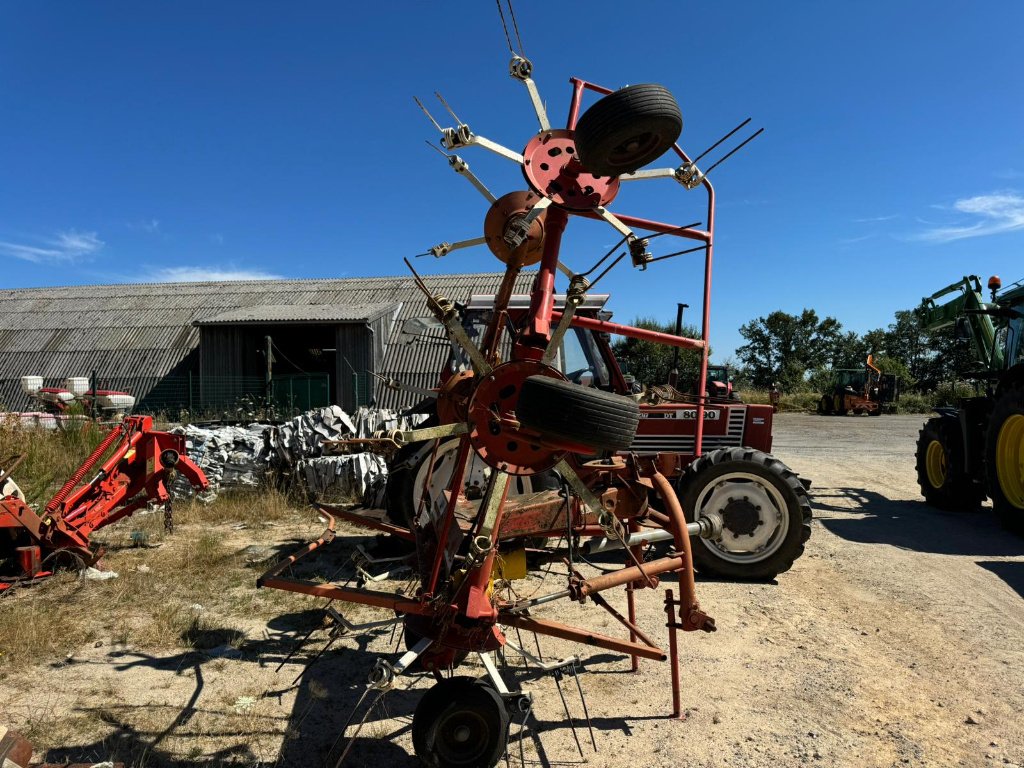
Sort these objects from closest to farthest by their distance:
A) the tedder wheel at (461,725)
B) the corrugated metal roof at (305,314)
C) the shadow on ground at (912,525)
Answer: the tedder wheel at (461,725)
the shadow on ground at (912,525)
the corrugated metal roof at (305,314)

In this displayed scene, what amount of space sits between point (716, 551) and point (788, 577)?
721mm

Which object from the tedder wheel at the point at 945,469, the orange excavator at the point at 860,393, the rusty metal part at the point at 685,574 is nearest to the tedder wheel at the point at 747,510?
the rusty metal part at the point at 685,574

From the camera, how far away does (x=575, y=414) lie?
2.10m

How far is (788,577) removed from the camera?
5602mm

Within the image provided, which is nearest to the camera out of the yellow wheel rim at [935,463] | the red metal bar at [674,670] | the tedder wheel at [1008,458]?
the red metal bar at [674,670]

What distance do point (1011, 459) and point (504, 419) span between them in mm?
7319

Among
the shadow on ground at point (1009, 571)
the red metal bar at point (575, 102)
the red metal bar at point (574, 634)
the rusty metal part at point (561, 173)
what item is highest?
the red metal bar at point (575, 102)

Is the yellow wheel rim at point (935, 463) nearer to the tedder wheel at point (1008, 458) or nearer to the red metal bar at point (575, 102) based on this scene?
the tedder wheel at point (1008, 458)

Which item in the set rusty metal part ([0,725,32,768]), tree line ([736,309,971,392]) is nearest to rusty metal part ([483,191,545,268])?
rusty metal part ([0,725,32,768])

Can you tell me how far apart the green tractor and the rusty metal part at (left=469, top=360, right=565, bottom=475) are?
7.00m

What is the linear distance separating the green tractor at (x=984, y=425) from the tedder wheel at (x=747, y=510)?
10.8ft

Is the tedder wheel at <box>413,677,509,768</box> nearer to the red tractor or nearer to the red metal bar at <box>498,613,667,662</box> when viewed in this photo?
the red metal bar at <box>498,613,667,662</box>

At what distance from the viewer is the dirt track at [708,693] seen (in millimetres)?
2979

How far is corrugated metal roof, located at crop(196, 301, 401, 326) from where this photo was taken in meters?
16.1
